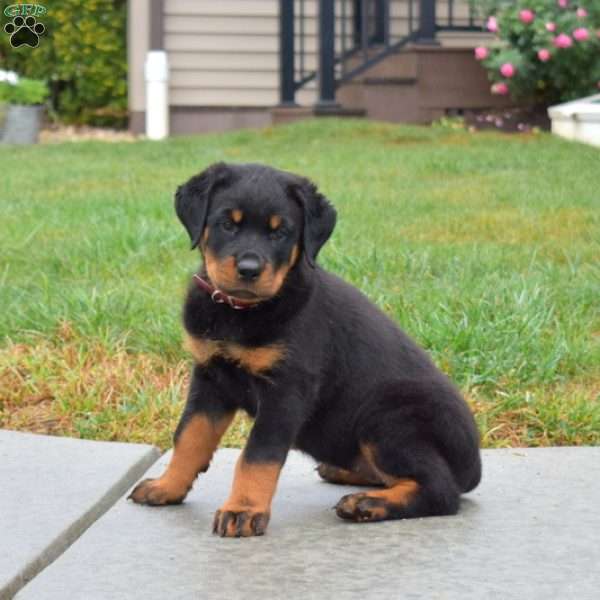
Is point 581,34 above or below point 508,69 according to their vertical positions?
above

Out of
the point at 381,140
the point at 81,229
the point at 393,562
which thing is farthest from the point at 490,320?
the point at 381,140

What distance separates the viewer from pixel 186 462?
354 centimetres

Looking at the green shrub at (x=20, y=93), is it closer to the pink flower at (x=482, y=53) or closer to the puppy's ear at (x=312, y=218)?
the pink flower at (x=482, y=53)

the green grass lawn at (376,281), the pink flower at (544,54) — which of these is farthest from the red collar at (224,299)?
the pink flower at (544,54)

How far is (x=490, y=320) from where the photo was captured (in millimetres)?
5250

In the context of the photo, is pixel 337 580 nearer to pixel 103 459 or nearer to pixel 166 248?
pixel 103 459

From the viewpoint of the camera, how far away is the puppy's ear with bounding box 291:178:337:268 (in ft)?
11.4

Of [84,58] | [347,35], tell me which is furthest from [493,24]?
[84,58]

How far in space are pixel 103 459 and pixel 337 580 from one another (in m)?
1.18

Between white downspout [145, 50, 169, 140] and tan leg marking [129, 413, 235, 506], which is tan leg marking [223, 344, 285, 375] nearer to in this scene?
tan leg marking [129, 413, 235, 506]

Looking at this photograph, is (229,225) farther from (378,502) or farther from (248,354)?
(378,502)

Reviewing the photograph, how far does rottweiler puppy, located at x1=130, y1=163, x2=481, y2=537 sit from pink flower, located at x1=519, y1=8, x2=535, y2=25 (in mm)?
10411

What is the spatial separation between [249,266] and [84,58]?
14.6 metres

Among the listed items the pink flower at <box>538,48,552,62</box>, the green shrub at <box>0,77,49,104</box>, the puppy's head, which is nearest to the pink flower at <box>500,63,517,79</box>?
the pink flower at <box>538,48,552,62</box>
